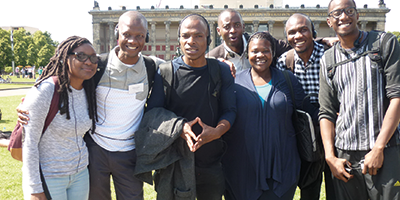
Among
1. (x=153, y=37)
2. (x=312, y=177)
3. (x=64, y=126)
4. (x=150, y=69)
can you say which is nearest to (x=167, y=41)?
(x=153, y=37)

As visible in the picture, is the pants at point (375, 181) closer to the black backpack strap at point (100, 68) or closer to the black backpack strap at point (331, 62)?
the black backpack strap at point (331, 62)

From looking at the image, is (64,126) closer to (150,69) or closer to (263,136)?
(150,69)

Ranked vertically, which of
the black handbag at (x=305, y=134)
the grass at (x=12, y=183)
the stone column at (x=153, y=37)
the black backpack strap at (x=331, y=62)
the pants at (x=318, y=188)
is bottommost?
the grass at (x=12, y=183)

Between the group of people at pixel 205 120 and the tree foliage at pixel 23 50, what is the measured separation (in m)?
48.7

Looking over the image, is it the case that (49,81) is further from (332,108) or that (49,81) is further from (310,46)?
(310,46)

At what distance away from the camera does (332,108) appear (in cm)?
291

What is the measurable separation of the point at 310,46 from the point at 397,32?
75378 millimetres

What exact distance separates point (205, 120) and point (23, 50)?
177 feet

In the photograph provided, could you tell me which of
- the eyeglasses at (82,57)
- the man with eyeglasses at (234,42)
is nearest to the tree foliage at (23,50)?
the man with eyeglasses at (234,42)

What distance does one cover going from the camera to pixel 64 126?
8.59 feet

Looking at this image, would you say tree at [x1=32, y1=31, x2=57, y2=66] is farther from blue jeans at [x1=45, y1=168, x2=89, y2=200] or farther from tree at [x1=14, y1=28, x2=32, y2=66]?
blue jeans at [x1=45, y1=168, x2=89, y2=200]

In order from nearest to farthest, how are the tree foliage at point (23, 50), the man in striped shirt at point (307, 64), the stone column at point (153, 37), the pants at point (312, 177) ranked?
the pants at point (312, 177)
the man in striped shirt at point (307, 64)
the tree foliage at point (23, 50)
the stone column at point (153, 37)

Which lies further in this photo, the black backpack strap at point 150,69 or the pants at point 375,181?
the black backpack strap at point 150,69

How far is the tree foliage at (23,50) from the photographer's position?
143 feet
